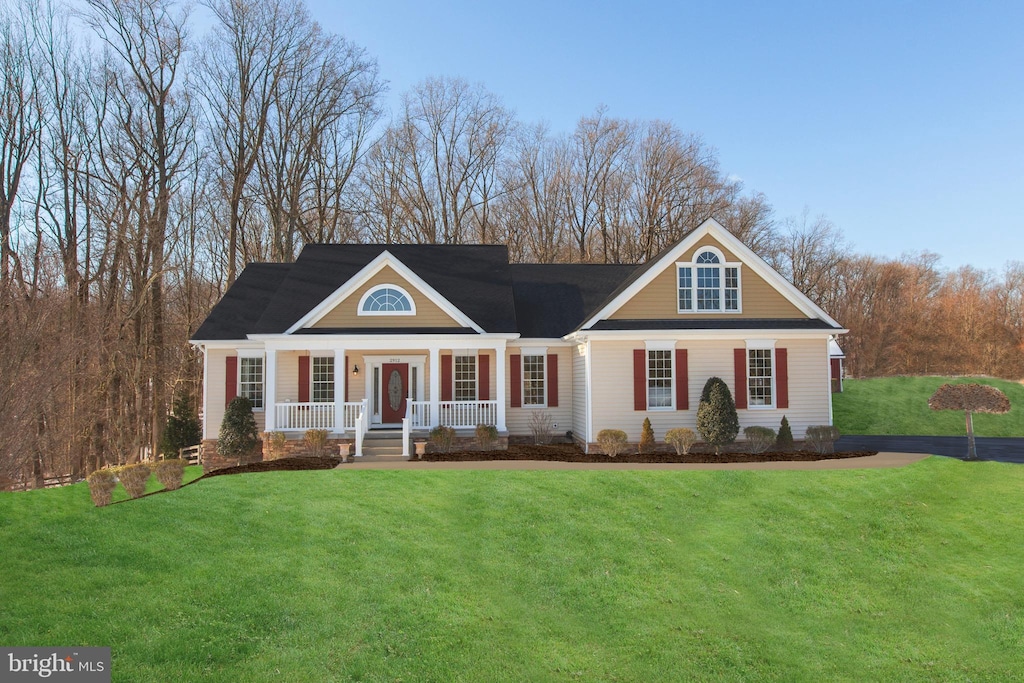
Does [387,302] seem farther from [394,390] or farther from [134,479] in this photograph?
[134,479]

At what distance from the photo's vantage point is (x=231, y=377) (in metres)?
19.4

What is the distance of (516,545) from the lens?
977 cm

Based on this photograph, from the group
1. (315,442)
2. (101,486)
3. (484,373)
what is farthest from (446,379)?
(101,486)

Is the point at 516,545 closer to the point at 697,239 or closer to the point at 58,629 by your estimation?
the point at 58,629

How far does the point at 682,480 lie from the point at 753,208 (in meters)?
32.3

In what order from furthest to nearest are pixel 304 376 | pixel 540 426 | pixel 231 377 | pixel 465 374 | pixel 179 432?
pixel 179 432 → pixel 465 374 → pixel 540 426 → pixel 231 377 → pixel 304 376

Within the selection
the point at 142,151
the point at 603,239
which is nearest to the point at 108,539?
the point at 142,151

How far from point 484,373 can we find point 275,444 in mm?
6416

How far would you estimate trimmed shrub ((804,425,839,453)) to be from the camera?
17.4m

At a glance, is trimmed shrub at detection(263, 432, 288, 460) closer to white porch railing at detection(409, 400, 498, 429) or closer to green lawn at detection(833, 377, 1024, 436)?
white porch railing at detection(409, 400, 498, 429)

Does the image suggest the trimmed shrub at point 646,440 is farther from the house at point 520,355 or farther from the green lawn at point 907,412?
the green lawn at point 907,412

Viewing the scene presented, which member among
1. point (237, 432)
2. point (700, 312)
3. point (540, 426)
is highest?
point (700, 312)

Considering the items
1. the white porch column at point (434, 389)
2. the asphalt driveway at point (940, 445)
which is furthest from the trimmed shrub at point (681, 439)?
the asphalt driveway at point (940, 445)

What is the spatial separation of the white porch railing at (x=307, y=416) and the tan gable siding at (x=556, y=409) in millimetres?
4842
